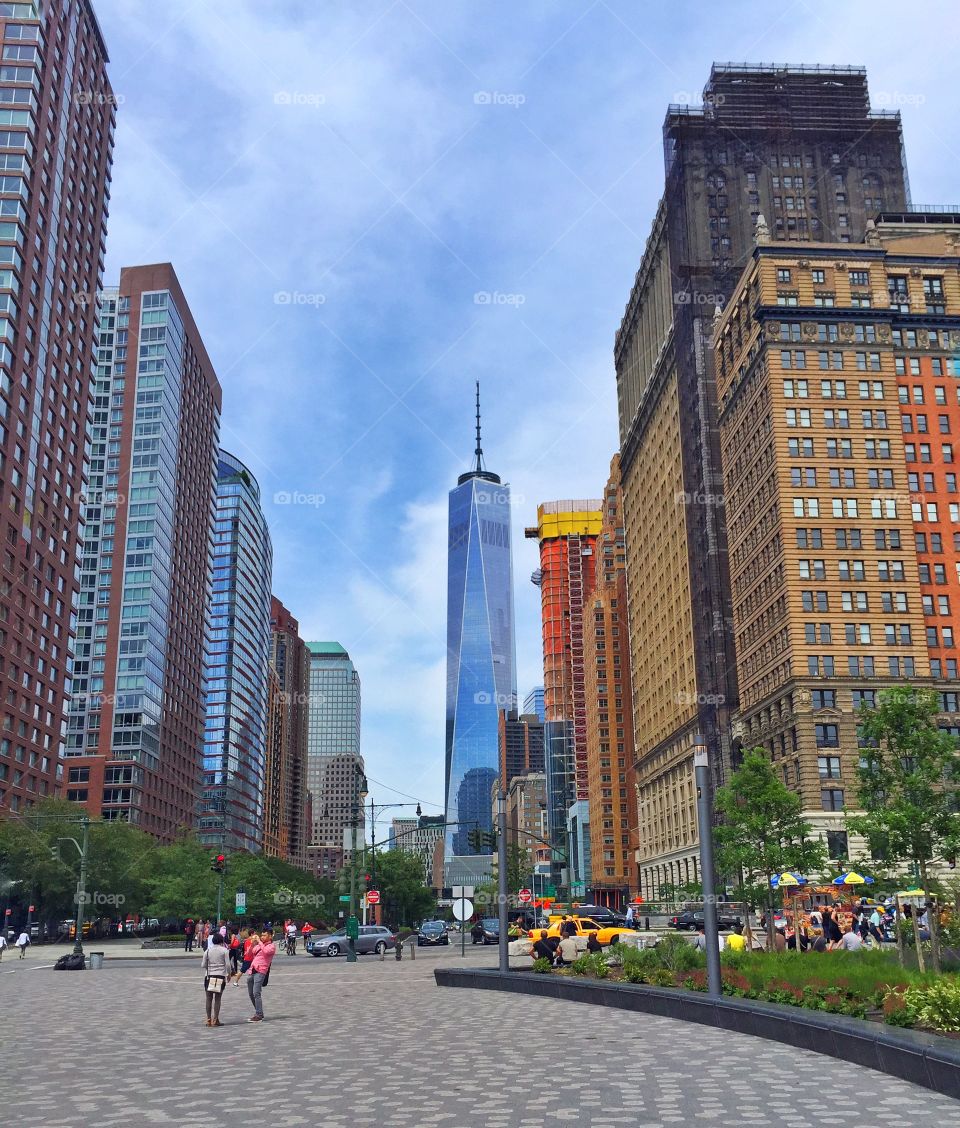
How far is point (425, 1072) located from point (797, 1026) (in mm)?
5951

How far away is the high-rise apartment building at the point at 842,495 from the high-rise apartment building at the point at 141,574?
83051mm

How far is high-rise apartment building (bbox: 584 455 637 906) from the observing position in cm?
16950

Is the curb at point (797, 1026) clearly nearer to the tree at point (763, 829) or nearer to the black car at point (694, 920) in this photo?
the tree at point (763, 829)

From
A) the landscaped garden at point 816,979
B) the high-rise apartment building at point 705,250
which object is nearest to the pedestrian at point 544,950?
the landscaped garden at point 816,979

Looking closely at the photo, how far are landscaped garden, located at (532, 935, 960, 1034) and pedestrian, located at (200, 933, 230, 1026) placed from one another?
363 inches

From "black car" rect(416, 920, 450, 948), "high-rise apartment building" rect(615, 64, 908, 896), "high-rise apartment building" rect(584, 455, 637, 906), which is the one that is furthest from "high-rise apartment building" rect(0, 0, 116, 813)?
"high-rise apartment building" rect(584, 455, 637, 906)

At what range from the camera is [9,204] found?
10025 cm

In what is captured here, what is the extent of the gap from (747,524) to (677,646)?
92.3ft

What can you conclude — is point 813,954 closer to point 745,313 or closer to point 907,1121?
point 907,1121

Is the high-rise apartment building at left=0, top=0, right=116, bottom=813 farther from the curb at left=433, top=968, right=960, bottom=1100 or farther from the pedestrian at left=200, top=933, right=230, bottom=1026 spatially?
the curb at left=433, top=968, right=960, bottom=1100

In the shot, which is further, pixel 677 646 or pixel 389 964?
pixel 677 646

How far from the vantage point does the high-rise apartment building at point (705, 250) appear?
11688 centimetres

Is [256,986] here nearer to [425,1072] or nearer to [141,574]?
[425,1072]

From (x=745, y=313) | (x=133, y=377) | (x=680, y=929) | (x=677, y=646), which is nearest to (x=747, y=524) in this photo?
(x=745, y=313)
